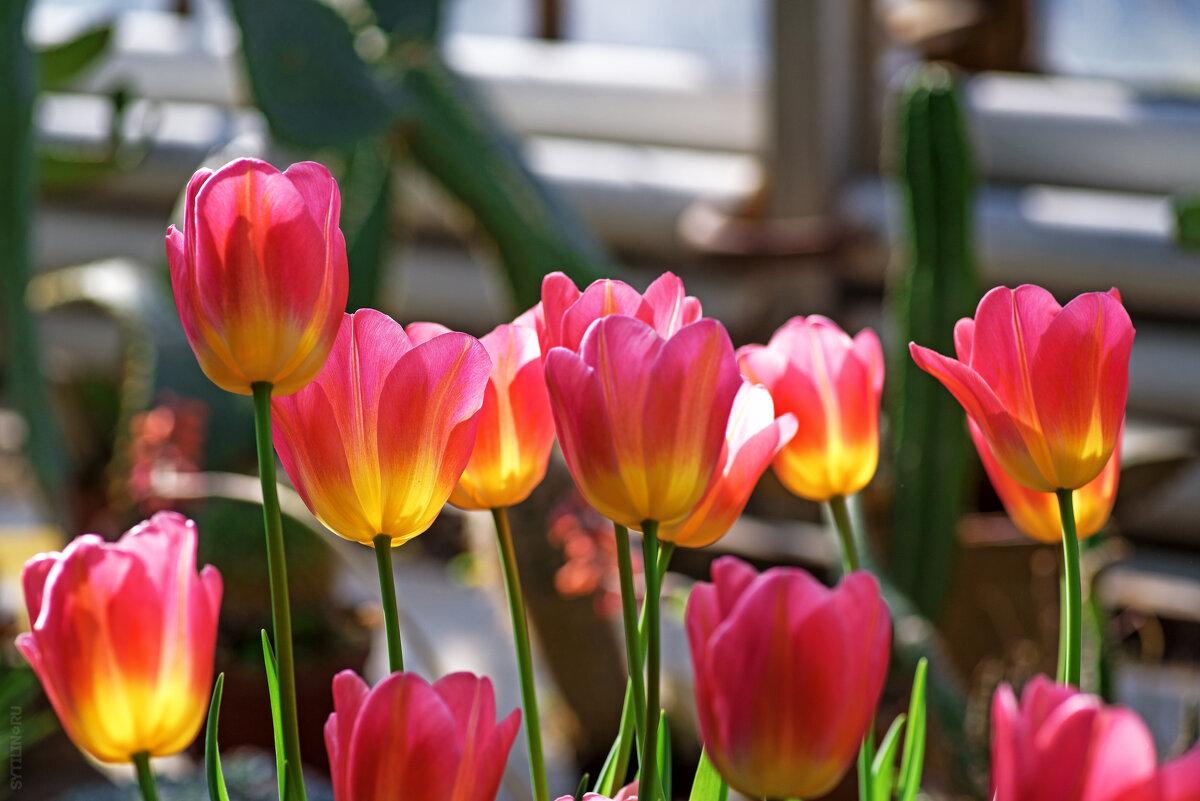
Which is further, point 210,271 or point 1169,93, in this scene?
point 1169,93

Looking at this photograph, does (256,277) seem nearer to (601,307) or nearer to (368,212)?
(601,307)

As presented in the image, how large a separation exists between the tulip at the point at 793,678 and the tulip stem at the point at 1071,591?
62 mm

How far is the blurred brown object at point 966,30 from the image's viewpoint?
2.26 meters

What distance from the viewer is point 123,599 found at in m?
0.24

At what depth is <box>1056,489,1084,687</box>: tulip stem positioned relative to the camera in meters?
0.24

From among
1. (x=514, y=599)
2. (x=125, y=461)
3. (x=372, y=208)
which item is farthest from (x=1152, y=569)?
(x=514, y=599)

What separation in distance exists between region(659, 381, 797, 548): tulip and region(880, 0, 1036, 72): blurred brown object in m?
2.16

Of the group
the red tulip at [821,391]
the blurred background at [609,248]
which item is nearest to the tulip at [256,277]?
the red tulip at [821,391]

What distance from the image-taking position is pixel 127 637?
245 millimetres

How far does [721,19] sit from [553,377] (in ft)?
8.39

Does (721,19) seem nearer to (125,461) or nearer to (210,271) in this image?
(125,461)

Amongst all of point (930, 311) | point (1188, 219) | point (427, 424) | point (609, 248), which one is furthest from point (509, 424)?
point (609, 248)

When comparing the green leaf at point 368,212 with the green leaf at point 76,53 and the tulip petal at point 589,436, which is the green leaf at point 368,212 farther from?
the tulip petal at point 589,436

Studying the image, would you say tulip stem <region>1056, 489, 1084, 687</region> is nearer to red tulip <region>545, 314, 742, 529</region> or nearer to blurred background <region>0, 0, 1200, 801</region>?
red tulip <region>545, 314, 742, 529</region>
